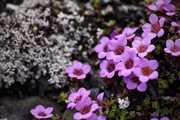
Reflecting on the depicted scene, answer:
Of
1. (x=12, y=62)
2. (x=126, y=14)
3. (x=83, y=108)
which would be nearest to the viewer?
(x=83, y=108)

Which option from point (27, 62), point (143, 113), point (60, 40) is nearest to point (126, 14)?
point (60, 40)

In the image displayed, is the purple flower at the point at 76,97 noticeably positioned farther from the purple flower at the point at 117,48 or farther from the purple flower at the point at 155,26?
the purple flower at the point at 155,26

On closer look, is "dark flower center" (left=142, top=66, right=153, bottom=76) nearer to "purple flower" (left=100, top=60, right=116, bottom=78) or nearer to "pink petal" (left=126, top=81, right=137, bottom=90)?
"pink petal" (left=126, top=81, right=137, bottom=90)

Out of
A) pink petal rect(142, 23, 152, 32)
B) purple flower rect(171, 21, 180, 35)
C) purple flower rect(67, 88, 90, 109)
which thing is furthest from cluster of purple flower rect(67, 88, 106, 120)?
purple flower rect(171, 21, 180, 35)

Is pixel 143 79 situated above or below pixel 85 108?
above

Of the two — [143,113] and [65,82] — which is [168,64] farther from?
[65,82]

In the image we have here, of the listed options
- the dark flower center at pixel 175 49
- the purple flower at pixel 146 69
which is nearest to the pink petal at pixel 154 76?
the purple flower at pixel 146 69

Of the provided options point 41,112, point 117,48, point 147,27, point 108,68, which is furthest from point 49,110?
point 147,27

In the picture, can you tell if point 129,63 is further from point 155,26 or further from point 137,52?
point 155,26
